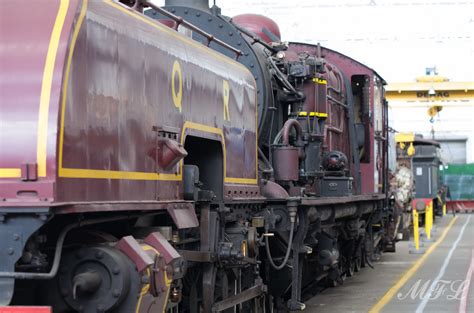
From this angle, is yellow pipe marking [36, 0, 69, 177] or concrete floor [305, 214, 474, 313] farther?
concrete floor [305, 214, 474, 313]

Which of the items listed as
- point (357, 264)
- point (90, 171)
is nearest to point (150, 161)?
point (90, 171)

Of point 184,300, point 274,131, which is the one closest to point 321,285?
point 274,131

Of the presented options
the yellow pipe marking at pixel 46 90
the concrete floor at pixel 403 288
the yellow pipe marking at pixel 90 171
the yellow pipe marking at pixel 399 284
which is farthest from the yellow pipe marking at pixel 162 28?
the yellow pipe marking at pixel 399 284

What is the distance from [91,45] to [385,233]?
42.9 ft

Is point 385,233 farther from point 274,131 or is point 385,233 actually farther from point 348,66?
point 274,131

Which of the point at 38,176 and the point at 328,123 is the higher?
the point at 328,123

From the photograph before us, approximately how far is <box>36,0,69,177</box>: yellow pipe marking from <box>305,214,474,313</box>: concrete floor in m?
7.21

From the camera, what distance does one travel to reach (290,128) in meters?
9.80

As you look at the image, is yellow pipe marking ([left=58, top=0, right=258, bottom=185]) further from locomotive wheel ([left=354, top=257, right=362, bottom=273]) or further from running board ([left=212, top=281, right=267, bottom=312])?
locomotive wheel ([left=354, top=257, right=362, bottom=273])

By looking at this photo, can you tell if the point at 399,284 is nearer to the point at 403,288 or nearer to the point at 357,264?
the point at 403,288

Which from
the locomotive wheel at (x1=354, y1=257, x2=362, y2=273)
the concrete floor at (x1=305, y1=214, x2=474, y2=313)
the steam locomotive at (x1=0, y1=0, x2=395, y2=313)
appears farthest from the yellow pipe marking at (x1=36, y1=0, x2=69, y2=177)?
the locomotive wheel at (x1=354, y1=257, x2=362, y2=273)

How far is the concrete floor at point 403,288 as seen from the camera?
37.0 ft

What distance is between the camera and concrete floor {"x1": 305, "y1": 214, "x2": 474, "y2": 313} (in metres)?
11.3

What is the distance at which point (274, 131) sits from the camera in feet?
33.5
